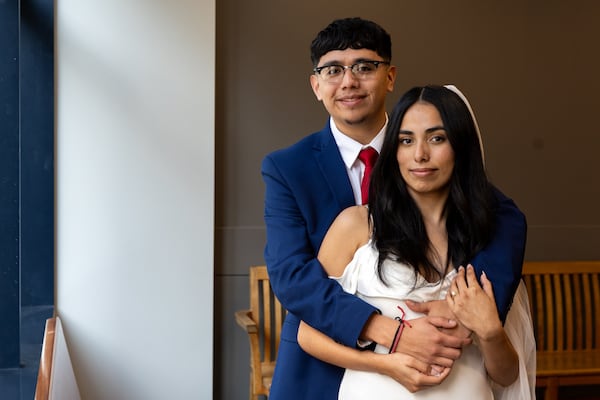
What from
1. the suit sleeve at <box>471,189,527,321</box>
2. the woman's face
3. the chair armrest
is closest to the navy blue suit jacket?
the suit sleeve at <box>471,189,527,321</box>

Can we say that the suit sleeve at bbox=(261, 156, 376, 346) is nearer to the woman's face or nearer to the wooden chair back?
the woman's face

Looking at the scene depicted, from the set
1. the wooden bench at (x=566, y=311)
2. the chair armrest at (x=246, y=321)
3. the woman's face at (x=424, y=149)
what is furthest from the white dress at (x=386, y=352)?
the wooden bench at (x=566, y=311)

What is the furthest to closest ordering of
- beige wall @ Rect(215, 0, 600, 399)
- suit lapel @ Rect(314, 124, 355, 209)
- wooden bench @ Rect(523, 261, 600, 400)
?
wooden bench @ Rect(523, 261, 600, 400)
beige wall @ Rect(215, 0, 600, 399)
suit lapel @ Rect(314, 124, 355, 209)

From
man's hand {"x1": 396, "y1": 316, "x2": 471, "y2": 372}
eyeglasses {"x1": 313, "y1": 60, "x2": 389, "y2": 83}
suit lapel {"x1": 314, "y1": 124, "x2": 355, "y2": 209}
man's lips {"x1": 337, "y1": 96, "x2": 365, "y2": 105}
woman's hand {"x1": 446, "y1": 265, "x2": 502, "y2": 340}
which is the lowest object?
man's hand {"x1": 396, "y1": 316, "x2": 471, "y2": 372}

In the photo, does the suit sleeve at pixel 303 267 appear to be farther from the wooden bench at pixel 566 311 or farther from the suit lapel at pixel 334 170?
the wooden bench at pixel 566 311

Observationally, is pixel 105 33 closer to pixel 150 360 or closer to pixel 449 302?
pixel 150 360

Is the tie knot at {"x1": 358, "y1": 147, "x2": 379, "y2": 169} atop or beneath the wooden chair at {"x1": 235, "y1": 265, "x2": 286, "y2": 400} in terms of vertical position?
atop

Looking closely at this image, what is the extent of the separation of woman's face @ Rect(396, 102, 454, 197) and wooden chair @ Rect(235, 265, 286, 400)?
222 centimetres

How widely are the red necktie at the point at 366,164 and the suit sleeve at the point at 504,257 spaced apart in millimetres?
326

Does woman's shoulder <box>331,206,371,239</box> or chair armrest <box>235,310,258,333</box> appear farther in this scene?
→ chair armrest <box>235,310,258,333</box>

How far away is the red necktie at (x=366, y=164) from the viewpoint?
80.4 inches

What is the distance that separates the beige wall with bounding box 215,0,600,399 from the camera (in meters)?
4.43

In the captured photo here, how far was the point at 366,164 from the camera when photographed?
81.6 inches

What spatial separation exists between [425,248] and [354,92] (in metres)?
0.46
